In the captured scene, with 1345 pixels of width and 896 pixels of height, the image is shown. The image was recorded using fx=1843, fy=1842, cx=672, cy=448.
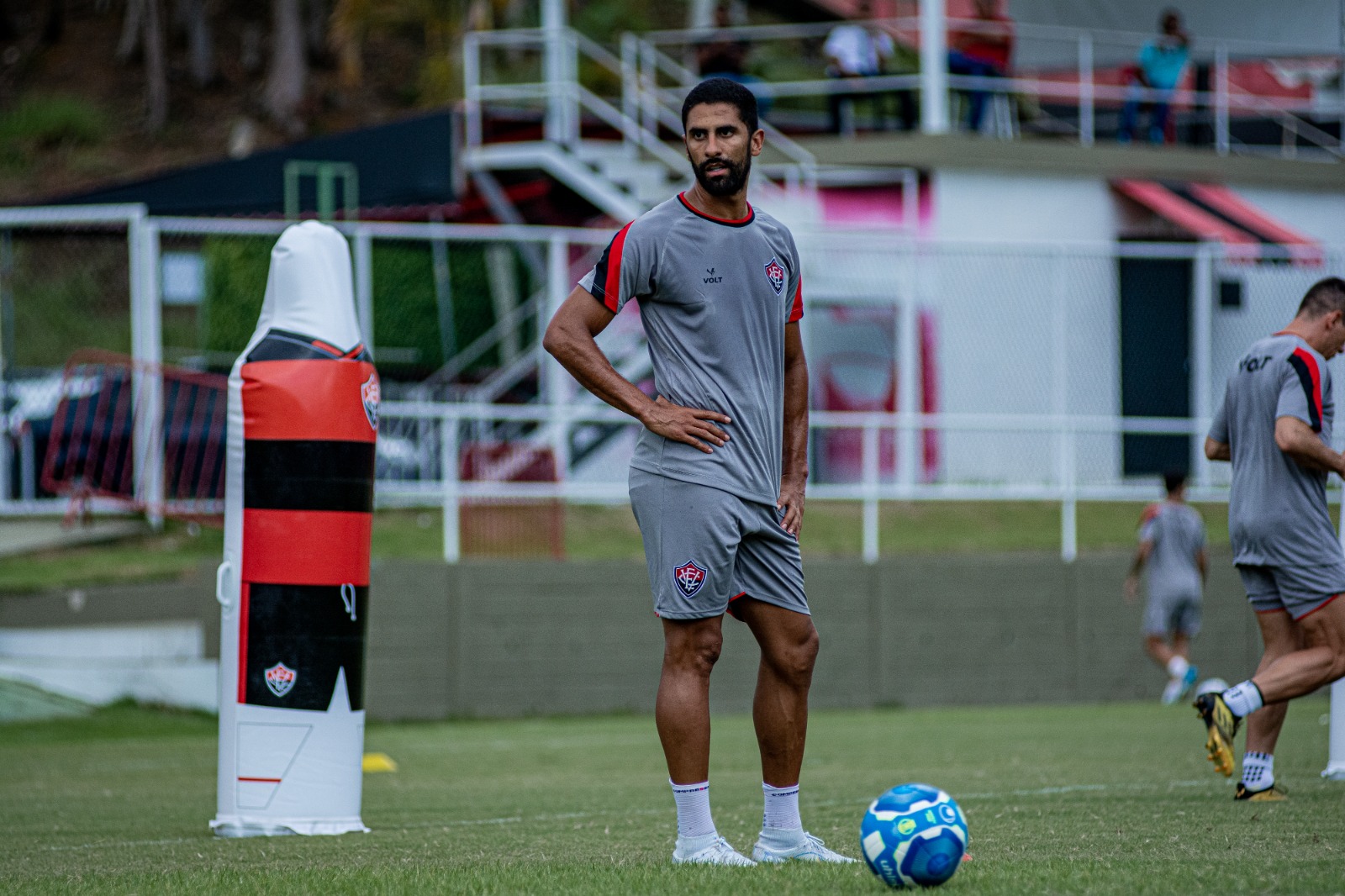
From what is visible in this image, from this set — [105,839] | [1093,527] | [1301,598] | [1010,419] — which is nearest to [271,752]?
[105,839]

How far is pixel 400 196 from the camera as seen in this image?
22.5 meters

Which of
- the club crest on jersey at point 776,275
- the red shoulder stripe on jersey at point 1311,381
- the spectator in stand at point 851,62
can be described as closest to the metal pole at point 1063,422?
the spectator in stand at point 851,62

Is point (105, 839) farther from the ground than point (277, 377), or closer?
closer

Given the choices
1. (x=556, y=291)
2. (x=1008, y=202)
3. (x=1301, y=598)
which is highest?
(x=1008, y=202)

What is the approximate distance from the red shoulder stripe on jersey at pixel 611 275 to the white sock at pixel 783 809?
1559 millimetres

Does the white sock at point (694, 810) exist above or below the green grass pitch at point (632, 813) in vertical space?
above

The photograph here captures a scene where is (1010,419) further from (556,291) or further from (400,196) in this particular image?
(400,196)

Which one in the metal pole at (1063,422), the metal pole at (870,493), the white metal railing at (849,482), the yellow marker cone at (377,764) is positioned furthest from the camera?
the metal pole at (1063,422)

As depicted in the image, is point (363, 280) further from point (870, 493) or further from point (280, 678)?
point (280, 678)

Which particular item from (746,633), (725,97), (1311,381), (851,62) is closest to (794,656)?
(725,97)

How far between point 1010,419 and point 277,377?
10876 millimetres

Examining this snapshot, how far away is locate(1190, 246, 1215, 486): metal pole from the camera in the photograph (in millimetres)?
18219

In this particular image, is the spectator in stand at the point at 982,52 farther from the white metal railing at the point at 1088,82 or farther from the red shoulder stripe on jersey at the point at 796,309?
the red shoulder stripe on jersey at the point at 796,309

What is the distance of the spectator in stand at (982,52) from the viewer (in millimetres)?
22688
